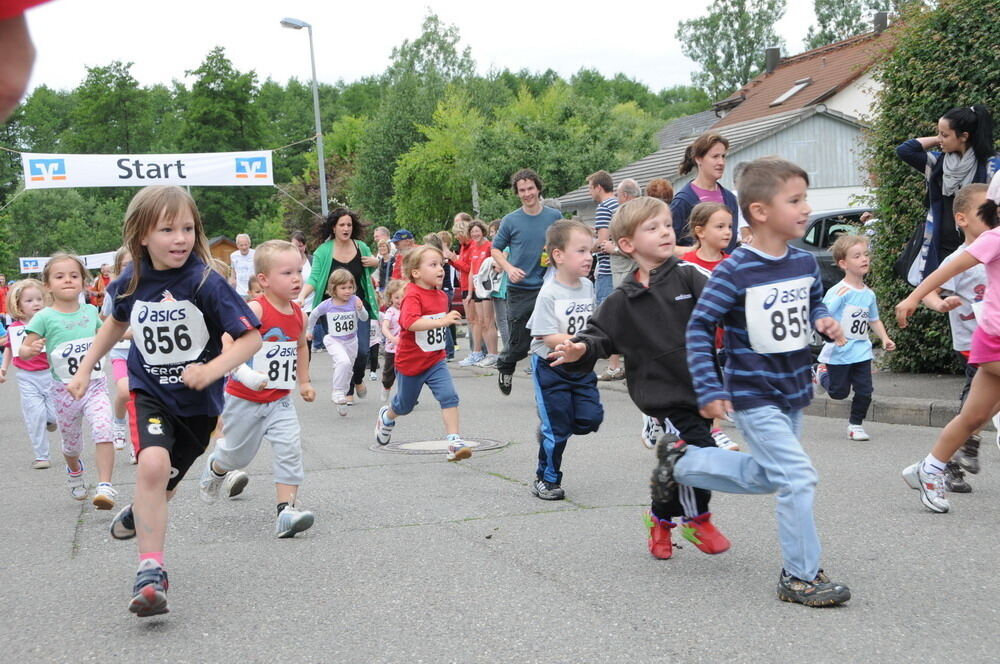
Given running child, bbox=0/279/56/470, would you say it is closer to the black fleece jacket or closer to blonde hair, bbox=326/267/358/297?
blonde hair, bbox=326/267/358/297

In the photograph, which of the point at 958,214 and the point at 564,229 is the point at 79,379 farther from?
the point at 958,214

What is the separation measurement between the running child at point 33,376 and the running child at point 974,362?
19.2ft

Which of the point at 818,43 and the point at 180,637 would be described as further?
the point at 818,43

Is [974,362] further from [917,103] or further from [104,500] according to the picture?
[917,103]

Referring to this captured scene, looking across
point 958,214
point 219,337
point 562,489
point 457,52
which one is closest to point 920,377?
point 958,214

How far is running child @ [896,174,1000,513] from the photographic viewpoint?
18.1 ft

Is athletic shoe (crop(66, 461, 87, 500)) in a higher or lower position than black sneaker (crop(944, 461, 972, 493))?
higher

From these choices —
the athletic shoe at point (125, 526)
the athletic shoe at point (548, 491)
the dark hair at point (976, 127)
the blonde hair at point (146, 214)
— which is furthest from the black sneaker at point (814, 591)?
the dark hair at point (976, 127)

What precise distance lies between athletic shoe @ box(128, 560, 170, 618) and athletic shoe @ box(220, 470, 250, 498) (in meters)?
2.30

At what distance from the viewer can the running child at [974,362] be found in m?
5.52

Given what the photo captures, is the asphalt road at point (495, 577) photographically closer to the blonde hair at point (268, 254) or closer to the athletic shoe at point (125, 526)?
the athletic shoe at point (125, 526)

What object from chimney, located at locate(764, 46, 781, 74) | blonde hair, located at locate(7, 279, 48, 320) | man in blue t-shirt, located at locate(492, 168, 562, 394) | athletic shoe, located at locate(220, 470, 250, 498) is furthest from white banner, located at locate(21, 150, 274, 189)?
chimney, located at locate(764, 46, 781, 74)

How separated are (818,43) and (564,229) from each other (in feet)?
231

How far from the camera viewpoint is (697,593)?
4387 mm
